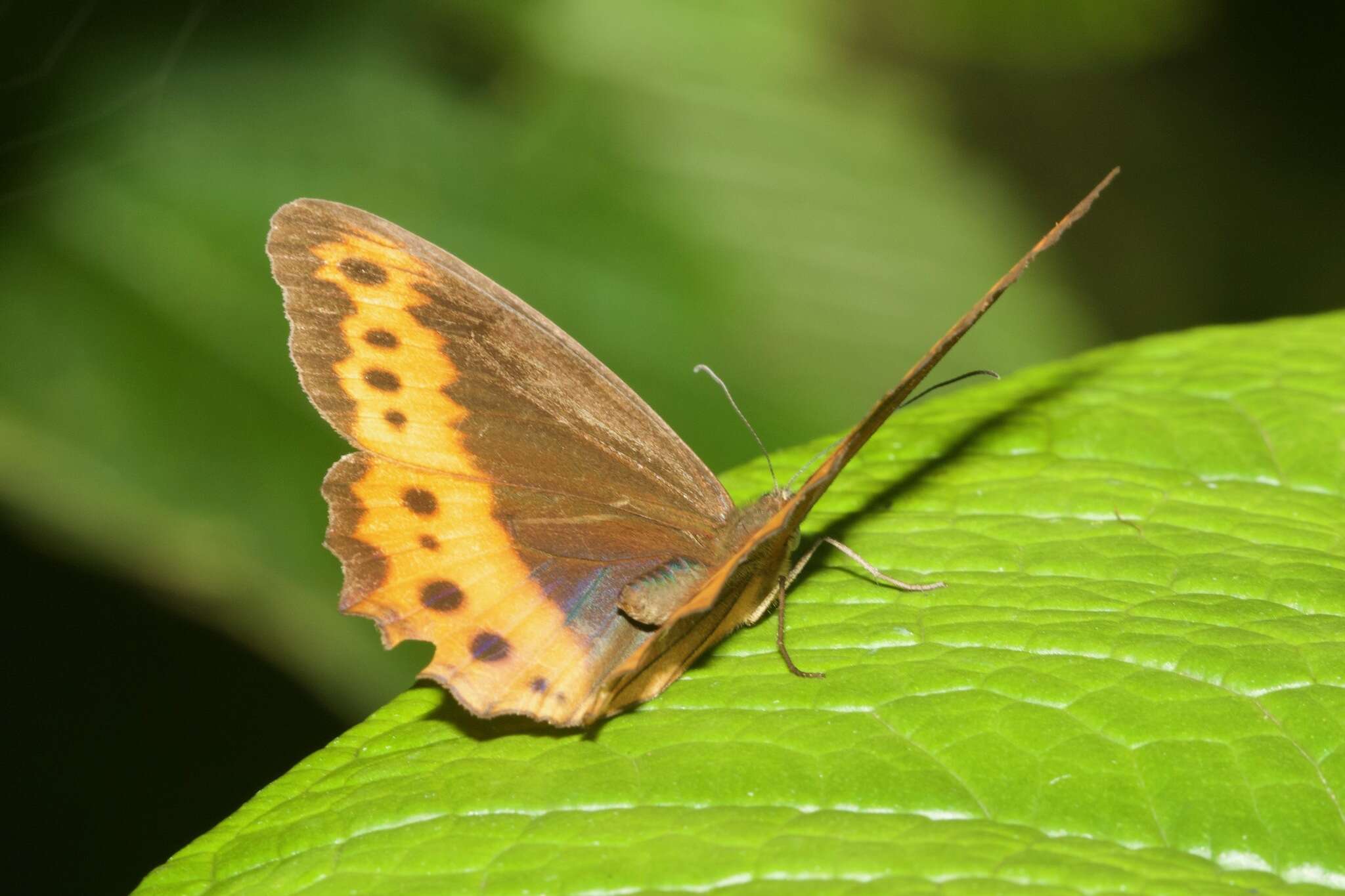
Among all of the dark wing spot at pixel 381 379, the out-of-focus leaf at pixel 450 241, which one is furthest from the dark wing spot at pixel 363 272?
the out-of-focus leaf at pixel 450 241

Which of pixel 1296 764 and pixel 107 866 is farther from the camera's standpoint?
pixel 107 866

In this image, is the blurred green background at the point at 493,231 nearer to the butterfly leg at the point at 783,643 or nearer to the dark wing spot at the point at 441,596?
the dark wing spot at the point at 441,596

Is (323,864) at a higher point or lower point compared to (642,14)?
lower

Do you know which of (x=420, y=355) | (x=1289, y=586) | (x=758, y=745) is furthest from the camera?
(x=420, y=355)

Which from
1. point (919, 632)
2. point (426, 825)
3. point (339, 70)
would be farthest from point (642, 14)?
point (426, 825)

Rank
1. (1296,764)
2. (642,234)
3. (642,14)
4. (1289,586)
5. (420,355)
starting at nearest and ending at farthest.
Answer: (1296,764), (1289,586), (420,355), (642,234), (642,14)

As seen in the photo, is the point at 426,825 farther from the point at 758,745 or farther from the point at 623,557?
the point at 623,557

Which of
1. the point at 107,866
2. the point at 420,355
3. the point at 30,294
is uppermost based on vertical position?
the point at 420,355

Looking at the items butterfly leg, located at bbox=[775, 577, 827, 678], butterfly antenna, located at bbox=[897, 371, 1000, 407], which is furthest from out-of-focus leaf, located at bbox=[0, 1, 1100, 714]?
butterfly leg, located at bbox=[775, 577, 827, 678]
